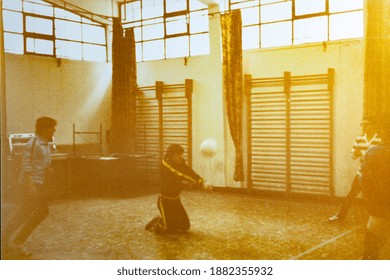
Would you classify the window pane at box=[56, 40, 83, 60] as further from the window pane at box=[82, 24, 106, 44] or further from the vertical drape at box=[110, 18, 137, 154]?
the vertical drape at box=[110, 18, 137, 154]

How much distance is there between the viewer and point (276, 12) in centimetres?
752

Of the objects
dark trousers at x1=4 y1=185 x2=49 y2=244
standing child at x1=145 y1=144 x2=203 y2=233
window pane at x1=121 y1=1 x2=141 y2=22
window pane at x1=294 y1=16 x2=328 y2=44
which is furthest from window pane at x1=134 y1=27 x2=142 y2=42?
dark trousers at x1=4 y1=185 x2=49 y2=244

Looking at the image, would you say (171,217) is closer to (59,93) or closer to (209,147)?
(209,147)

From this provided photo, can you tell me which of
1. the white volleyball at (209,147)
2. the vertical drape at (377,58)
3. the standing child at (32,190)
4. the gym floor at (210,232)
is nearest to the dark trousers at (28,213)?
the standing child at (32,190)

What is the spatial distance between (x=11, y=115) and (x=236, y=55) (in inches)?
156

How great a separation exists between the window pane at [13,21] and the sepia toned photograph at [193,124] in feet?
0.08

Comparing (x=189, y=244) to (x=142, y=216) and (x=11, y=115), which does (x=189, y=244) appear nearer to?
(x=142, y=216)

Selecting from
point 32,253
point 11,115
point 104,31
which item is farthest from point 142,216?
point 104,31

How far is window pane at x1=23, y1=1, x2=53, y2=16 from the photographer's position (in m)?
8.15

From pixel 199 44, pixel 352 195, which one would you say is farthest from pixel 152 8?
pixel 352 195

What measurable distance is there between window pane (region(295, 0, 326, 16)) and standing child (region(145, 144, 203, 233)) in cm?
360

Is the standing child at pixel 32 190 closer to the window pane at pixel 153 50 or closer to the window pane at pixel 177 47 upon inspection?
the window pane at pixel 177 47

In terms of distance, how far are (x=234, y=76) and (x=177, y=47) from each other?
1666 millimetres

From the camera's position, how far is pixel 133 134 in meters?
9.06
